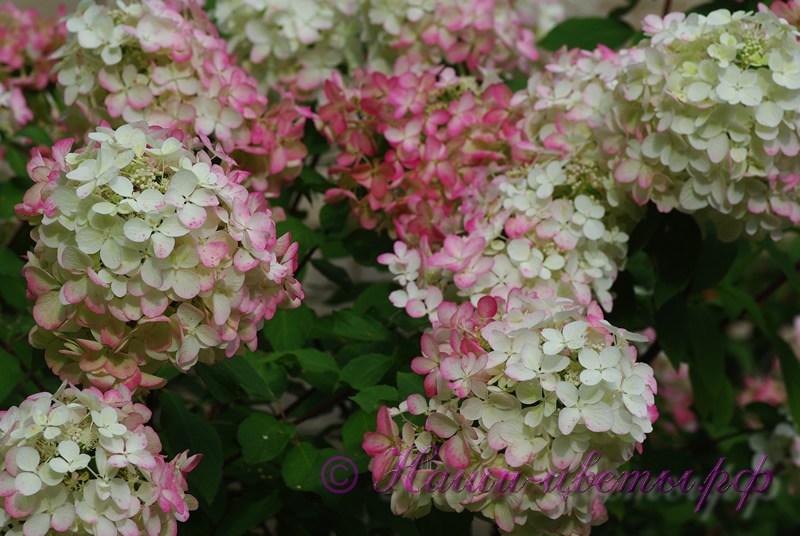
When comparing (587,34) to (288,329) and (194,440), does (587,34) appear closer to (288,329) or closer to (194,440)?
(288,329)

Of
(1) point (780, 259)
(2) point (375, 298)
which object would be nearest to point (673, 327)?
(1) point (780, 259)

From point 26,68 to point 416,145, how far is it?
2.68 feet

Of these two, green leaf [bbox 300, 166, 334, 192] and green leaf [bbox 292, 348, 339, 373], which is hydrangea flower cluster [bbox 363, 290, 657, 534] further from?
green leaf [bbox 300, 166, 334, 192]

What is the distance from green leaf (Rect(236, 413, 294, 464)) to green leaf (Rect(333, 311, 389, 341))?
13cm

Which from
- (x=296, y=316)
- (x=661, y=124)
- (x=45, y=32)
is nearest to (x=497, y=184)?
(x=661, y=124)

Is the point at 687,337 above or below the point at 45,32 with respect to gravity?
below

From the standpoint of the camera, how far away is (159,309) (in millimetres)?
626

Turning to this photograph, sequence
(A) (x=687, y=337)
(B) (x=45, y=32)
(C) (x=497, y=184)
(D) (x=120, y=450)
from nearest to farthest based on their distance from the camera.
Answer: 1. (D) (x=120, y=450)
2. (C) (x=497, y=184)
3. (A) (x=687, y=337)
4. (B) (x=45, y=32)

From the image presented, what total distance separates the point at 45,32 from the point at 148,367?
0.91 meters

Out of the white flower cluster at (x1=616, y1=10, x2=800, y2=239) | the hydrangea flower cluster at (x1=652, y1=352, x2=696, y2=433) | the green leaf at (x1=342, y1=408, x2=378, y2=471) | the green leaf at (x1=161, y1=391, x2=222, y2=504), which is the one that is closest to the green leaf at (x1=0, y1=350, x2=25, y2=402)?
the green leaf at (x1=161, y1=391, x2=222, y2=504)

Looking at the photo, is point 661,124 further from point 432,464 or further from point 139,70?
point 139,70

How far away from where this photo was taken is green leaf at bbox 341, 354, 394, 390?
32.7 inches

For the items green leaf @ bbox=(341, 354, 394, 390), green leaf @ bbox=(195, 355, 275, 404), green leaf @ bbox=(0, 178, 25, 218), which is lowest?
green leaf @ bbox=(341, 354, 394, 390)

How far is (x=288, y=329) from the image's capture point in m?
0.96
